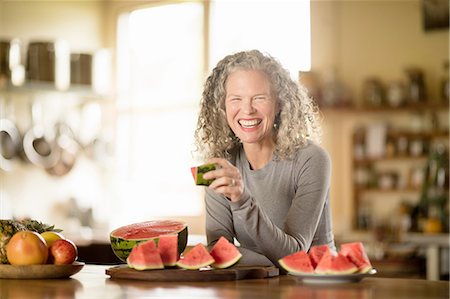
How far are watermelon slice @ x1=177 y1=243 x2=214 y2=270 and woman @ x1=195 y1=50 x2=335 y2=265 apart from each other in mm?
288

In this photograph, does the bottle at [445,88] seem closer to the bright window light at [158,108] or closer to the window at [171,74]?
the window at [171,74]

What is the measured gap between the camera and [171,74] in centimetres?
906

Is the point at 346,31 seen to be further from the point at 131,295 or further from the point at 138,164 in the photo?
the point at 131,295

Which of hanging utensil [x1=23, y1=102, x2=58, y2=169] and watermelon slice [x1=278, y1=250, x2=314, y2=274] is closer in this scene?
watermelon slice [x1=278, y1=250, x2=314, y2=274]

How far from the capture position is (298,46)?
8547 millimetres

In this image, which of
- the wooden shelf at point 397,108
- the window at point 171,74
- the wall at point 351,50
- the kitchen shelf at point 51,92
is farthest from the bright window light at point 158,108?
the wooden shelf at point 397,108

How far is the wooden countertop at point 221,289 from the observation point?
83.0 inches

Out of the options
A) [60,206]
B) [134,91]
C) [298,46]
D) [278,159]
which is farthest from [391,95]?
[278,159]

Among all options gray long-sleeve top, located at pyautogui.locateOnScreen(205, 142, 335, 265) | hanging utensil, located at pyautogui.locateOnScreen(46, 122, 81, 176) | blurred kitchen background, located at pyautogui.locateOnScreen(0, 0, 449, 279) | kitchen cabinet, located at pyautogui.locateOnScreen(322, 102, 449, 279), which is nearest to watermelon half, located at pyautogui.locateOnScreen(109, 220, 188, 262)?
gray long-sleeve top, located at pyautogui.locateOnScreen(205, 142, 335, 265)

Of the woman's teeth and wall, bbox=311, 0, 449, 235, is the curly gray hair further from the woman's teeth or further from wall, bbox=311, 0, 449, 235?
wall, bbox=311, 0, 449, 235

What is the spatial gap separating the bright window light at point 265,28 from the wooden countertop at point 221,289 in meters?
6.07

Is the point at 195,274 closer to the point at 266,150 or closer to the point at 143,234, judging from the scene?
the point at 143,234

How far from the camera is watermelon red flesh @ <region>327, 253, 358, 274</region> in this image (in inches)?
92.4

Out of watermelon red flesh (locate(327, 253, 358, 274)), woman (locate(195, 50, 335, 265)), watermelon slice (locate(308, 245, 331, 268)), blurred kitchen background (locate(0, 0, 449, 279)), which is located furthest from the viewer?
blurred kitchen background (locate(0, 0, 449, 279))
